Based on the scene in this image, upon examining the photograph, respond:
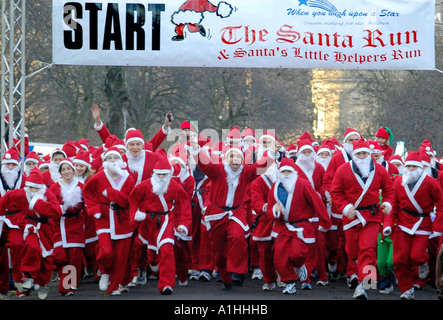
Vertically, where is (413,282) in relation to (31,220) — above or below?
below

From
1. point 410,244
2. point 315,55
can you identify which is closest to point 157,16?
point 315,55

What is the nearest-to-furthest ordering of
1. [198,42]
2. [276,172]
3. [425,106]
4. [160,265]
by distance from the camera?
[160,265], [276,172], [198,42], [425,106]

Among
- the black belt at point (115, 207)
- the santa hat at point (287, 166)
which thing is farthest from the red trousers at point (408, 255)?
the black belt at point (115, 207)

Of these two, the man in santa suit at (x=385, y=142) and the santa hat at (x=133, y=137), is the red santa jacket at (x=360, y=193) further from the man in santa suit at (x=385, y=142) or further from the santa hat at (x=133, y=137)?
the man in santa suit at (x=385, y=142)

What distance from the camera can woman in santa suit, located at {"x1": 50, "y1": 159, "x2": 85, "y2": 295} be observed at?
12.8 meters

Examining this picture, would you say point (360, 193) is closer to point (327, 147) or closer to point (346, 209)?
point (346, 209)

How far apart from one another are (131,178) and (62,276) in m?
1.65

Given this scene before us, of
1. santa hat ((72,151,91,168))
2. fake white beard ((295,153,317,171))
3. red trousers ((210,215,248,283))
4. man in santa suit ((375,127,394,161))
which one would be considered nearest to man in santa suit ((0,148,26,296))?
santa hat ((72,151,91,168))

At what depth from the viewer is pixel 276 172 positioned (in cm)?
1362

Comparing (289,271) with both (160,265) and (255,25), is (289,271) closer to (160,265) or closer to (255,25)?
(160,265)

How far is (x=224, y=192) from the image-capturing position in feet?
43.6

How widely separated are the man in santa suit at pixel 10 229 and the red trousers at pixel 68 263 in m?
0.56

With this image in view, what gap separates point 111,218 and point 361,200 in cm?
334

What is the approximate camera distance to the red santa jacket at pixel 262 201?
527 inches
